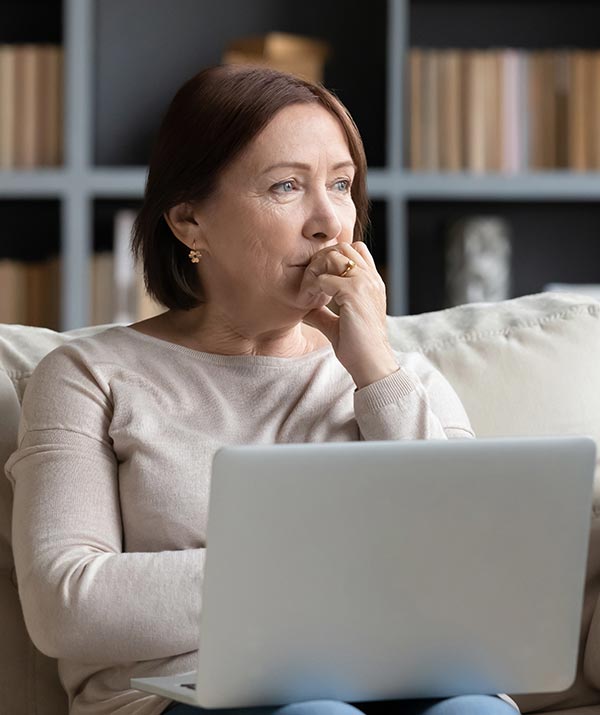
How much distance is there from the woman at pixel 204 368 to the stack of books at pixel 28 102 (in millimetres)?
1576

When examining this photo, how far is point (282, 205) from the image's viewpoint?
1590 millimetres

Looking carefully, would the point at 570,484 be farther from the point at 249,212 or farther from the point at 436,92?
the point at 436,92

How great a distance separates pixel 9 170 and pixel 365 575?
2308mm

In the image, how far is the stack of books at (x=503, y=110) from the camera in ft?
10.7

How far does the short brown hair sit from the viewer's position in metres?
1.58

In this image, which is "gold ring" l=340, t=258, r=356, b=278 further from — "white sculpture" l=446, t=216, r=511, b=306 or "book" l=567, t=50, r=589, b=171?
"book" l=567, t=50, r=589, b=171

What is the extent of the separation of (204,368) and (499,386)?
419 millimetres

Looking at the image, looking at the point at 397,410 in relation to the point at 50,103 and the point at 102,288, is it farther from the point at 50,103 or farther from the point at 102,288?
the point at 50,103

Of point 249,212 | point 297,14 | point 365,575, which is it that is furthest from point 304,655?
point 297,14

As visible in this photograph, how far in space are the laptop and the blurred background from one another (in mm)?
2136

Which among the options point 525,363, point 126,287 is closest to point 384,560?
point 525,363

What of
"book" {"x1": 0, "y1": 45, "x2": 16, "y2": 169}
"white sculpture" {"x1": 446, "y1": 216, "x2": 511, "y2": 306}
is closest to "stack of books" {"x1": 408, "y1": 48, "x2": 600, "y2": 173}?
"white sculpture" {"x1": 446, "y1": 216, "x2": 511, "y2": 306}

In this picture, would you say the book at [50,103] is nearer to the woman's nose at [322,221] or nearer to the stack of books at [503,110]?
the stack of books at [503,110]

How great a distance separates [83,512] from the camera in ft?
4.71
